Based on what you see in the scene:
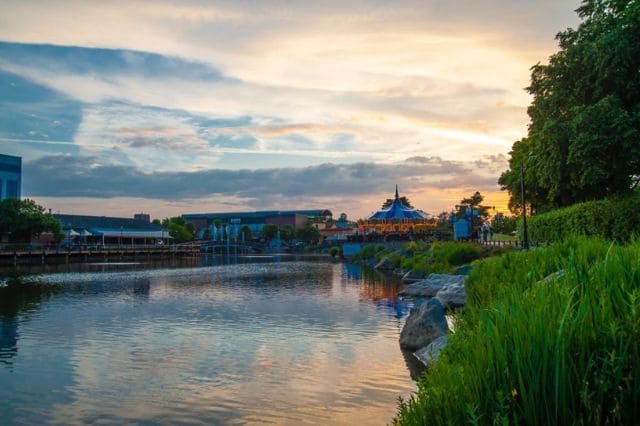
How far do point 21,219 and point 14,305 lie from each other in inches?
2588

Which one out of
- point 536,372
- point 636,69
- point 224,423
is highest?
point 636,69

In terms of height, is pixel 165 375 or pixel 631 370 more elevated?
pixel 631 370

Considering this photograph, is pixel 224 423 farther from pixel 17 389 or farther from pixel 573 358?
pixel 573 358

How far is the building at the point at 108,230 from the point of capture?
13112cm

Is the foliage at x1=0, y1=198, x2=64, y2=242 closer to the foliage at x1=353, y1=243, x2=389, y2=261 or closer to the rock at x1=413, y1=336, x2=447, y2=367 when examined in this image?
the foliage at x1=353, y1=243, x2=389, y2=261

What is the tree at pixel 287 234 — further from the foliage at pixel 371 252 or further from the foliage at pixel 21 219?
the foliage at pixel 21 219

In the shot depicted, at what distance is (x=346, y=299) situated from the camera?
3353 centimetres

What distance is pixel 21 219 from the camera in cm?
8750

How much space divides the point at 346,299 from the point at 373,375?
18425mm

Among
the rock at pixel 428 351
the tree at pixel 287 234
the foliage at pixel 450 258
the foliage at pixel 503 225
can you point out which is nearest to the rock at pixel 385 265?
the foliage at pixel 450 258

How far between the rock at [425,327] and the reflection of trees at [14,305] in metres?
12.8

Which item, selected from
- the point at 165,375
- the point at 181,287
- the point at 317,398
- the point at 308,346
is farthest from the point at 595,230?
the point at 181,287

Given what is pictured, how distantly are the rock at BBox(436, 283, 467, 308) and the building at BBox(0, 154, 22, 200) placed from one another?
356ft

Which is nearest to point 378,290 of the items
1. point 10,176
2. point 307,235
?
point 10,176
